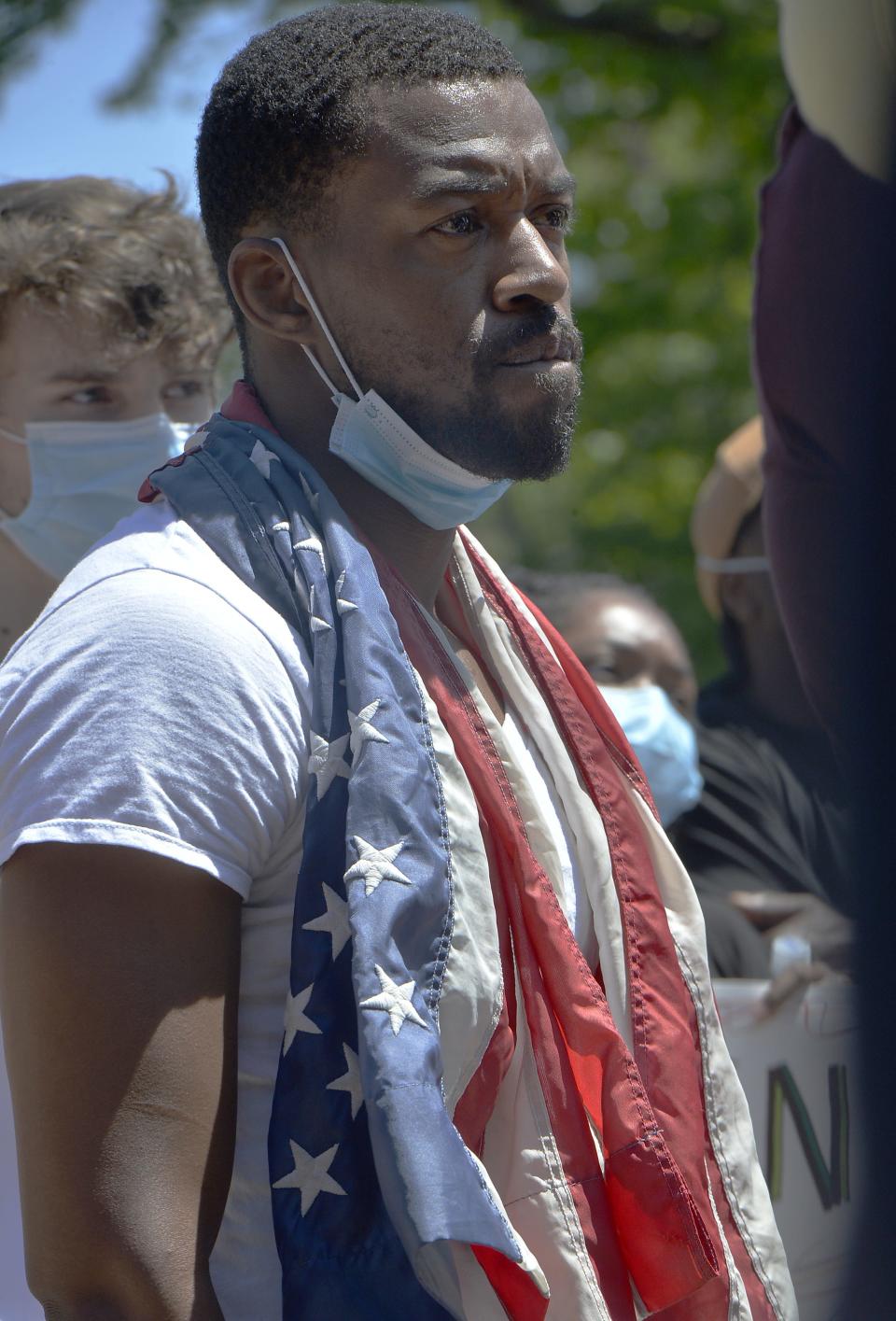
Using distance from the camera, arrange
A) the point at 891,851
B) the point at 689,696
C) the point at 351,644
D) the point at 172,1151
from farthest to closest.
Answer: the point at 689,696, the point at 351,644, the point at 172,1151, the point at 891,851

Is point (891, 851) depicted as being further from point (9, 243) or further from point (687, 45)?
point (687, 45)

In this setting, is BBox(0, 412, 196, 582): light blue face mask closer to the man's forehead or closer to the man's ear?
the man's ear

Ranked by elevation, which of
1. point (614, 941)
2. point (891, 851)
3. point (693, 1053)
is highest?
point (891, 851)

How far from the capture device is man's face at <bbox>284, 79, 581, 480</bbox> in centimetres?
185

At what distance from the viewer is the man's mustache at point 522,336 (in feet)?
6.17

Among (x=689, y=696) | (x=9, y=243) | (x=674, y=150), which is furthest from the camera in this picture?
(x=674, y=150)

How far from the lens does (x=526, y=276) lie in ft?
6.22

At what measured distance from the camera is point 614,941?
1867 mm

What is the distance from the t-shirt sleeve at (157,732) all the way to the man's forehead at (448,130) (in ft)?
2.01

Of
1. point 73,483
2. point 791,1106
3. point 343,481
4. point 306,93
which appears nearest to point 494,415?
point 343,481

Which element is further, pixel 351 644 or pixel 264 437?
→ pixel 264 437

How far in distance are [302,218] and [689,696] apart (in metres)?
3.07

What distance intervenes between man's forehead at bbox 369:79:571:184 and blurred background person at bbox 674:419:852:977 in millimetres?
1928

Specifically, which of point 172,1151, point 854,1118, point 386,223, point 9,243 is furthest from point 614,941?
Answer: point 9,243
